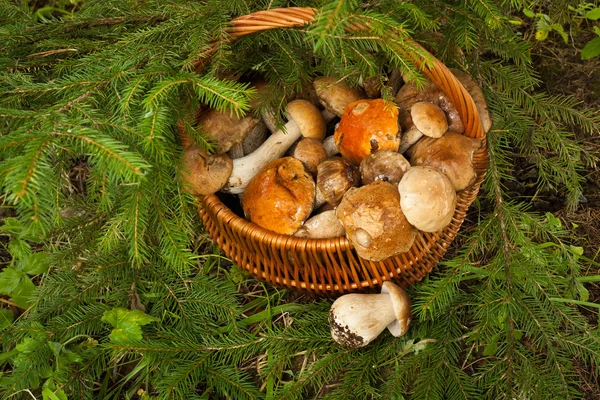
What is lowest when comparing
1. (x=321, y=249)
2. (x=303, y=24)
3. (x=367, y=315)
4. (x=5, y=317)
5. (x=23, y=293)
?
(x=5, y=317)

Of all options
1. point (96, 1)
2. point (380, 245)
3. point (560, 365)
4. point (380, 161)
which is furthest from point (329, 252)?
point (96, 1)

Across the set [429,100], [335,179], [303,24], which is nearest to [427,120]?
[429,100]

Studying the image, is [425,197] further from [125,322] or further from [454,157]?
[125,322]

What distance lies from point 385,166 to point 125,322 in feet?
4.90

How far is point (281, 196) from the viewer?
257 centimetres

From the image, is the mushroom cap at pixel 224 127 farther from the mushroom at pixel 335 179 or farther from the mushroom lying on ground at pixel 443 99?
the mushroom lying on ground at pixel 443 99

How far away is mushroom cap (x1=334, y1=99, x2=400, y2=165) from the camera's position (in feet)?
8.32

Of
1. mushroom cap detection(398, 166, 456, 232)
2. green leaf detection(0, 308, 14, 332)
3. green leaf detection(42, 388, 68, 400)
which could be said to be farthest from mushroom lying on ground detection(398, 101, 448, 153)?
green leaf detection(0, 308, 14, 332)

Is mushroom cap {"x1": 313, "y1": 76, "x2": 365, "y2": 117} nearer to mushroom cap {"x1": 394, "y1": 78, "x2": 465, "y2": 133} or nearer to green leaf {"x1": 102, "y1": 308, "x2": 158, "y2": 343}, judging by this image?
mushroom cap {"x1": 394, "y1": 78, "x2": 465, "y2": 133}

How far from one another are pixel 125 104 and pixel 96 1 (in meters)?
1.20

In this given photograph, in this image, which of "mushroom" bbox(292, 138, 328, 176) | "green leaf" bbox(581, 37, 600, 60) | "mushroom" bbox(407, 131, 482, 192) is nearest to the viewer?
"mushroom" bbox(407, 131, 482, 192)

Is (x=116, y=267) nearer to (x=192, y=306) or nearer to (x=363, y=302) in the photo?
(x=192, y=306)

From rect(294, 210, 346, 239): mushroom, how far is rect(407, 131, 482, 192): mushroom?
496mm

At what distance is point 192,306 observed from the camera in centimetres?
297
